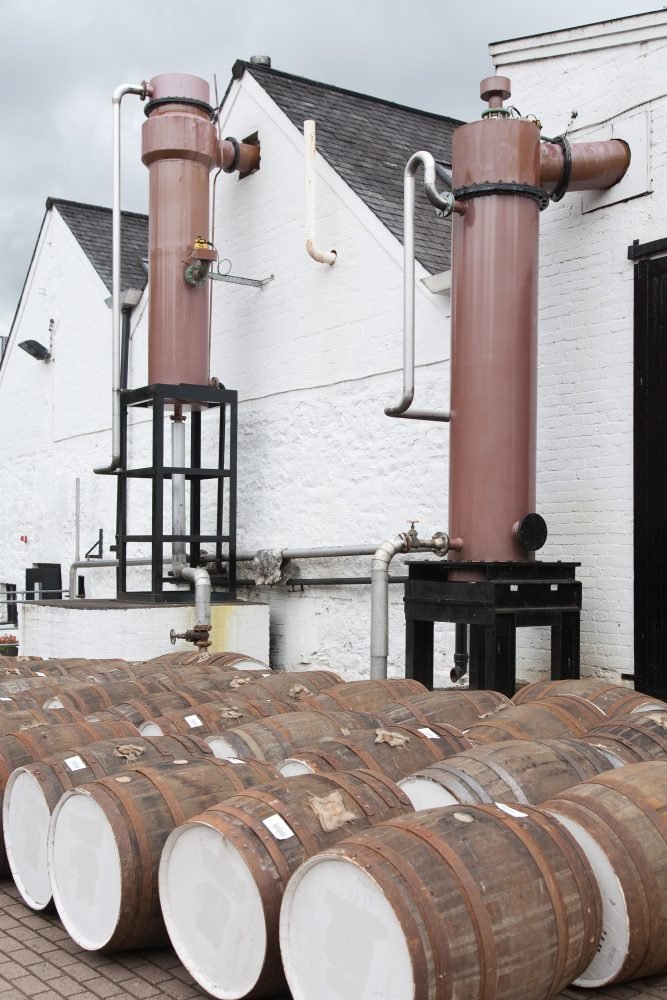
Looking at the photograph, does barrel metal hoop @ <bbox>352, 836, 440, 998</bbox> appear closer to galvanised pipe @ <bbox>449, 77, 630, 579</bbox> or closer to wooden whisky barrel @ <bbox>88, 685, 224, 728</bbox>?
wooden whisky barrel @ <bbox>88, 685, 224, 728</bbox>

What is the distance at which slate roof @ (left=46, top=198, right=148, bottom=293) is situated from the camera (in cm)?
1733

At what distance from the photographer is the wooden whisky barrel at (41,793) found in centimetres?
494

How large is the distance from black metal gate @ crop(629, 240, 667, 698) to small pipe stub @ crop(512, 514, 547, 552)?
86 centimetres

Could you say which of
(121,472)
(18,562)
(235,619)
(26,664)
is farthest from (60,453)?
(26,664)

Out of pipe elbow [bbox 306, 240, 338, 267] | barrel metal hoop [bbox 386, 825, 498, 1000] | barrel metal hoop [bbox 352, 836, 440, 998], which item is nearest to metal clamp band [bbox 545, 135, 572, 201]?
pipe elbow [bbox 306, 240, 338, 267]

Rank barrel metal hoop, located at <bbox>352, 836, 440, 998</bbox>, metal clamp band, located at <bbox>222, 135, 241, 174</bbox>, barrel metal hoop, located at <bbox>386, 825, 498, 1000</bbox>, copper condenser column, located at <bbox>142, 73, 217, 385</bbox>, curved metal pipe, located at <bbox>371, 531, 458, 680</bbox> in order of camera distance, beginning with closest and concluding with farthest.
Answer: barrel metal hoop, located at <bbox>352, 836, 440, 998</bbox>, barrel metal hoop, located at <bbox>386, 825, 498, 1000</bbox>, curved metal pipe, located at <bbox>371, 531, 458, 680</bbox>, copper condenser column, located at <bbox>142, 73, 217, 385</bbox>, metal clamp band, located at <bbox>222, 135, 241, 174</bbox>

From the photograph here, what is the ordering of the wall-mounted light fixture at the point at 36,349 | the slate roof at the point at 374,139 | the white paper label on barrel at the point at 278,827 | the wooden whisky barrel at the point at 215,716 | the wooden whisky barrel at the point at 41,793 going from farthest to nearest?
the wall-mounted light fixture at the point at 36,349
the slate roof at the point at 374,139
the wooden whisky barrel at the point at 215,716
the wooden whisky barrel at the point at 41,793
the white paper label on barrel at the point at 278,827

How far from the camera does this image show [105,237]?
18.4 m

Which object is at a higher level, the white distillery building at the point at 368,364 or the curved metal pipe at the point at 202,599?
the white distillery building at the point at 368,364

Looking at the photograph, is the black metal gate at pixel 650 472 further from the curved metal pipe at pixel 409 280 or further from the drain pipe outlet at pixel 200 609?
the drain pipe outlet at pixel 200 609

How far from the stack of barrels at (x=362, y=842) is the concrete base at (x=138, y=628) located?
17.7 feet

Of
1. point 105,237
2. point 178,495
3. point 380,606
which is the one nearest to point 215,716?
point 380,606

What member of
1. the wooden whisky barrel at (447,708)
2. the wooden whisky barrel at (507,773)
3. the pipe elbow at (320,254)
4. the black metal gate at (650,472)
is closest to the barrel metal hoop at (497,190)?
the black metal gate at (650,472)

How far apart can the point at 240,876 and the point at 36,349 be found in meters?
15.6
